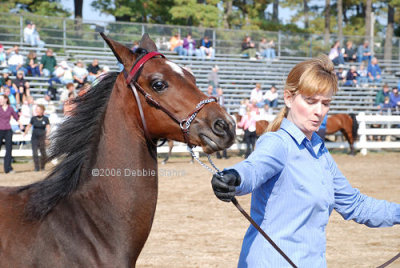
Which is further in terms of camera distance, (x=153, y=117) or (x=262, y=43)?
(x=262, y=43)

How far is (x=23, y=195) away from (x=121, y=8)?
29.0m

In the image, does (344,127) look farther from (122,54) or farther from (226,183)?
(226,183)

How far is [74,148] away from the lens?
3.07 m

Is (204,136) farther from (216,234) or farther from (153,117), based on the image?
(216,234)

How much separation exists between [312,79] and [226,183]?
74cm

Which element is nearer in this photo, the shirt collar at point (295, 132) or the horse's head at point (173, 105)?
the shirt collar at point (295, 132)

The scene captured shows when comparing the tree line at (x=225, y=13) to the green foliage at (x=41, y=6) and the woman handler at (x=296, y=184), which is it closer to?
Result: the green foliage at (x=41, y=6)

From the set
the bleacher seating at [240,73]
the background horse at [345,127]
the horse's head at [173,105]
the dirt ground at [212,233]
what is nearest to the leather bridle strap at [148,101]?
the horse's head at [173,105]

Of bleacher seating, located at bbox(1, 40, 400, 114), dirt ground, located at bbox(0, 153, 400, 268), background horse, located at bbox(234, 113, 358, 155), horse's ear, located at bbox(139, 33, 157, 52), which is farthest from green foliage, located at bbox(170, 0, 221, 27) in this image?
horse's ear, located at bbox(139, 33, 157, 52)

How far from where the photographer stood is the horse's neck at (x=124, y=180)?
116 inches

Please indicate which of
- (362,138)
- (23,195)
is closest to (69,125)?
(23,195)

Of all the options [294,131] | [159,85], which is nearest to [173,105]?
[159,85]

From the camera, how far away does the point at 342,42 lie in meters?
28.7

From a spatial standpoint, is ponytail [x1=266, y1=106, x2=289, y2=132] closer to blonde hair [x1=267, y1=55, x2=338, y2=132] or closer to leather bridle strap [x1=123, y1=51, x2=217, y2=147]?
blonde hair [x1=267, y1=55, x2=338, y2=132]
